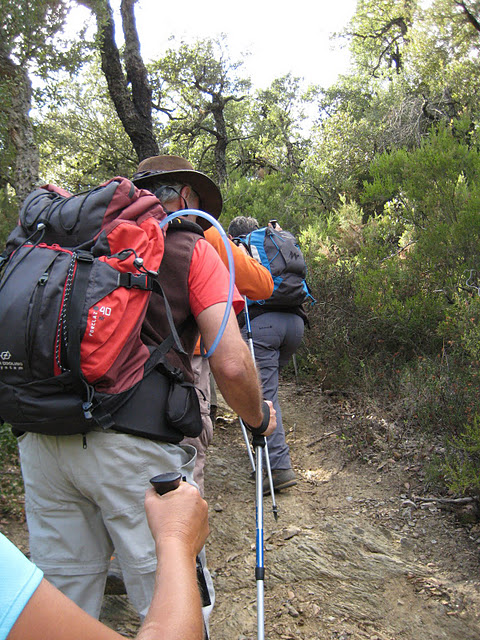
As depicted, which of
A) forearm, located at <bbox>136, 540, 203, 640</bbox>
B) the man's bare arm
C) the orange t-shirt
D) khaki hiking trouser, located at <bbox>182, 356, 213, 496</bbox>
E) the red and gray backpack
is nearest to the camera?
forearm, located at <bbox>136, 540, 203, 640</bbox>

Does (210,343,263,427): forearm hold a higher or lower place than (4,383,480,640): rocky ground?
higher

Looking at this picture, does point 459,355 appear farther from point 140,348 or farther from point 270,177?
point 270,177

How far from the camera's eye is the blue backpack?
4.58 metres

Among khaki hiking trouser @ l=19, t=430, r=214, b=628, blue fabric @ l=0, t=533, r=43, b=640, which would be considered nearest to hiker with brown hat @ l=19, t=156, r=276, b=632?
khaki hiking trouser @ l=19, t=430, r=214, b=628

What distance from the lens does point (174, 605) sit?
107cm

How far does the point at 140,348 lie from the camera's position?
1.90 m

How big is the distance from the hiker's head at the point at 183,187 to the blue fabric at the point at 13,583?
1.90 m

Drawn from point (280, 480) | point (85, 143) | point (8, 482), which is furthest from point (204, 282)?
point (85, 143)

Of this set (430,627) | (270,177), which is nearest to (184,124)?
(270,177)

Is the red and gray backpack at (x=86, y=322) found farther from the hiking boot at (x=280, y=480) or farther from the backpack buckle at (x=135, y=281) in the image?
the hiking boot at (x=280, y=480)

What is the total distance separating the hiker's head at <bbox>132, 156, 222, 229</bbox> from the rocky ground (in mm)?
2257

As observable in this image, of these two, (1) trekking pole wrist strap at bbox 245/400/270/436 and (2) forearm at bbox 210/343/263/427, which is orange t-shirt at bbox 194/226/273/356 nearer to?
(1) trekking pole wrist strap at bbox 245/400/270/436

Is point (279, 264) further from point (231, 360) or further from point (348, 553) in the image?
point (231, 360)

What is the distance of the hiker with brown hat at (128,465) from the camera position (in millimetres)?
1868
